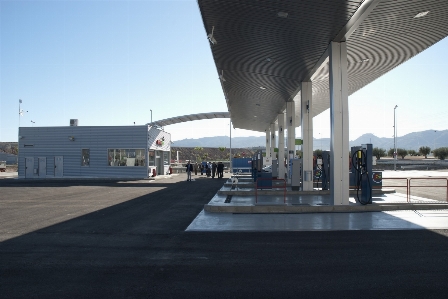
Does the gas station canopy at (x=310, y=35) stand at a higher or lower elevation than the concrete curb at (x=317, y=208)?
higher

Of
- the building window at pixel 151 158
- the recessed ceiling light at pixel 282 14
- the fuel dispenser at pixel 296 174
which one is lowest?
the fuel dispenser at pixel 296 174

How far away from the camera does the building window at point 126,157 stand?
38.7m

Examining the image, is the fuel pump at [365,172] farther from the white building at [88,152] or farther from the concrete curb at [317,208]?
the white building at [88,152]

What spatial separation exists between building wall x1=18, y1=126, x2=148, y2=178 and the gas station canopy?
Result: 64.9 feet

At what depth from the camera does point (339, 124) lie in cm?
1389

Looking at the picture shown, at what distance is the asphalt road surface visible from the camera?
18.9ft

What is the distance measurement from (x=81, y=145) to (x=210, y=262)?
35.1 metres

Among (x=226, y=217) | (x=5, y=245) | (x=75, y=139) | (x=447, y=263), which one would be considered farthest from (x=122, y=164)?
(x=447, y=263)

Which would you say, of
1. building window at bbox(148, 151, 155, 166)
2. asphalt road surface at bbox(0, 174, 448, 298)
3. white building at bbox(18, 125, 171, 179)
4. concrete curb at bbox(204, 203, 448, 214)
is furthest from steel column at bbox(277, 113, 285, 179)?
asphalt road surface at bbox(0, 174, 448, 298)

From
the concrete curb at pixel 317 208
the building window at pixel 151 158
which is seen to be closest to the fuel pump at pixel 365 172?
the concrete curb at pixel 317 208

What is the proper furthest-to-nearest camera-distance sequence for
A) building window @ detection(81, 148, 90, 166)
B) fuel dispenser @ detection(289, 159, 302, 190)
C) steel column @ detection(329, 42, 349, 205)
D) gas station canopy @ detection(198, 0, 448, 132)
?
building window @ detection(81, 148, 90, 166)
fuel dispenser @ detection(289, 159, 302, 190)
steel column @ detection(329, 42, 349, 205)
gas station canopy @ detection(198, 0, 448, 132)

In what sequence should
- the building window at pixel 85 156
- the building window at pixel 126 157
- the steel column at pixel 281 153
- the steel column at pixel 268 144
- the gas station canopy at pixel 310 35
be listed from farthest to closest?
1. the steel column at pixel 268 144
2. the building window at pixel 85 156
3. the building window at pixel 126 157
4. the steel column at pixel 281 153
5. the gas station canopy at pixel 310 35

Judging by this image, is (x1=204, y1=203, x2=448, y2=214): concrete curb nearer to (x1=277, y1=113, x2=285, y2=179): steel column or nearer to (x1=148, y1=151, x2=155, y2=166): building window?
(x1=277, y1=113, x2=285, y2=179): steel column

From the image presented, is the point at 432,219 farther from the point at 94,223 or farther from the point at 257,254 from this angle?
the point at 94,223
